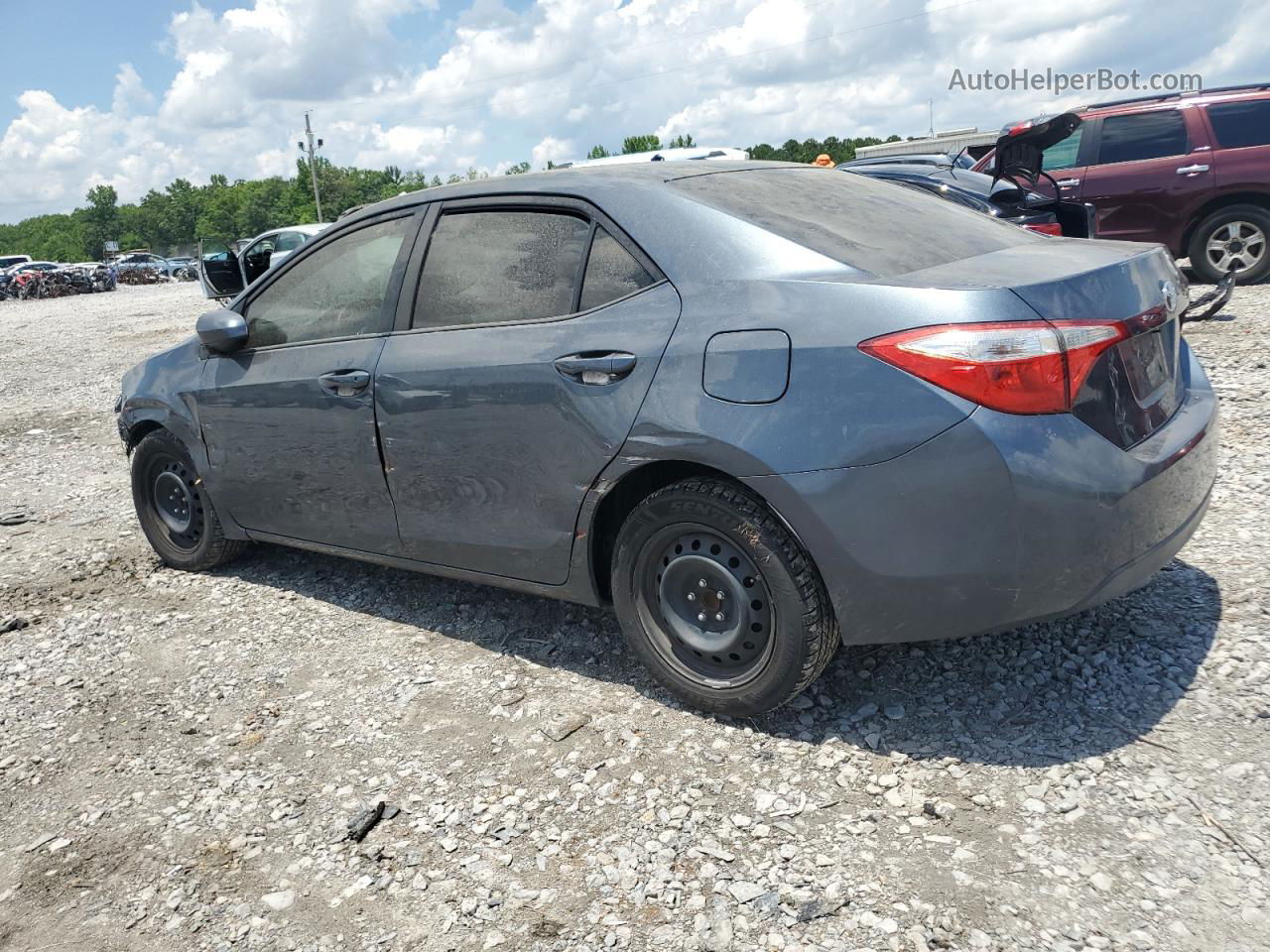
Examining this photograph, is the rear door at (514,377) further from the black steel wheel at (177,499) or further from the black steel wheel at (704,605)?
the black steel wheel at (177,499)

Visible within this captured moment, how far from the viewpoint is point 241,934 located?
2.49 m

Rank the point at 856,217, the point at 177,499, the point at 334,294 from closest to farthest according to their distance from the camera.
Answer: the point at 856,217 < the point at 334,294 < the point at 177,499

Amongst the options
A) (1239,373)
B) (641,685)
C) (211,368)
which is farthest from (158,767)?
(1239,373)

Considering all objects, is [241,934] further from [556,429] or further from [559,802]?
[556,429]

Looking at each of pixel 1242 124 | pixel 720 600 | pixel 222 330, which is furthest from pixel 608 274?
pixel 1242 124

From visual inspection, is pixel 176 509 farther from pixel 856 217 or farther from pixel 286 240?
pixel 286 240

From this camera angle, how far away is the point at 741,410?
112 inches

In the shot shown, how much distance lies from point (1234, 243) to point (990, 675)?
29.7 feet

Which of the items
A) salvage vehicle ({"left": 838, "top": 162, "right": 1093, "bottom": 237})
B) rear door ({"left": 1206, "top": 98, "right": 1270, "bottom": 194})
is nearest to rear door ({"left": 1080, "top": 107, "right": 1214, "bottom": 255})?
rear door ({"left": 1206, "top": 98, "right": 1270, "bottom": 194})

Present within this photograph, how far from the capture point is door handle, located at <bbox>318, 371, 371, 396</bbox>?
3840 millimetres

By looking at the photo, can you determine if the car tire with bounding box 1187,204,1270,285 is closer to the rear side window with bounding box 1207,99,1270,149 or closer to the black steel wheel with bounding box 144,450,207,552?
the rear side window with bounding box 1207,99,1270,149

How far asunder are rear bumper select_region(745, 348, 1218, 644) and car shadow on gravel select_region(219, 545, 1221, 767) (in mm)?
427

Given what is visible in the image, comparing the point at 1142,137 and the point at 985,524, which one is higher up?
the point at 1142,137

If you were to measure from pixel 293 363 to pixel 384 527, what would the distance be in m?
0.80
